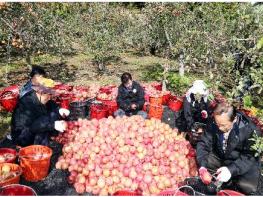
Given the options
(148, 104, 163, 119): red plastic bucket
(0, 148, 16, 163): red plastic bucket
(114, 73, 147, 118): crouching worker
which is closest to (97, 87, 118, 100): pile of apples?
(114, 73, 147, 118): crouching worker

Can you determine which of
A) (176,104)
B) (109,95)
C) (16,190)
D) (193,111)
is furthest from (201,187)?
(109,95)

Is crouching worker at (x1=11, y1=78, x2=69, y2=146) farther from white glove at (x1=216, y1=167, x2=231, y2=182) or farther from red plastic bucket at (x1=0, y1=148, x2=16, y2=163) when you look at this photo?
white glove at (x1=216, y1=167, x2=231, y2=182)

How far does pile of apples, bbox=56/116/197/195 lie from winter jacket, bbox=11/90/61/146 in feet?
1.78

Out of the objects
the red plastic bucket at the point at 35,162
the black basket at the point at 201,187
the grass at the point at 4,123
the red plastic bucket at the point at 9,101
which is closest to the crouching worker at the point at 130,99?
the grass at the point at 4,123

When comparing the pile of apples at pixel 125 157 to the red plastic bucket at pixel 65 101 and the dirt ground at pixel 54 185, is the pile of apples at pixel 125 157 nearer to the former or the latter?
the dirt ground at pixel 54 185

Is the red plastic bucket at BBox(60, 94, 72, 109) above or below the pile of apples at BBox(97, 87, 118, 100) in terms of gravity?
below

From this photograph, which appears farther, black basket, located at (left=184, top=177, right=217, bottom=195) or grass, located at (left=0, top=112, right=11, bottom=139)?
grass, located at (left=0, top=112, right=11, bottom=139)

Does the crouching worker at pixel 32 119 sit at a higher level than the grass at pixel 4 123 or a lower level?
higher

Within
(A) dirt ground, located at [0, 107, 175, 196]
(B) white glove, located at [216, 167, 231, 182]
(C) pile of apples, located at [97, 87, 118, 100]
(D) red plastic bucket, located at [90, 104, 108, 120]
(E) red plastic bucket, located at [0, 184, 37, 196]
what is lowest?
(A) dirt ground, located at [0, 107, 175, 196]

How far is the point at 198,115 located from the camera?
7273 mm

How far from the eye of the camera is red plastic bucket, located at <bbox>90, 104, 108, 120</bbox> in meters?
7.99

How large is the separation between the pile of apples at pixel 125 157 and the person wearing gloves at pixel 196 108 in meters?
0.40

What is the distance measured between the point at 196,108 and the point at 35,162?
337cm

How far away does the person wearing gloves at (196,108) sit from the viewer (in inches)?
269
